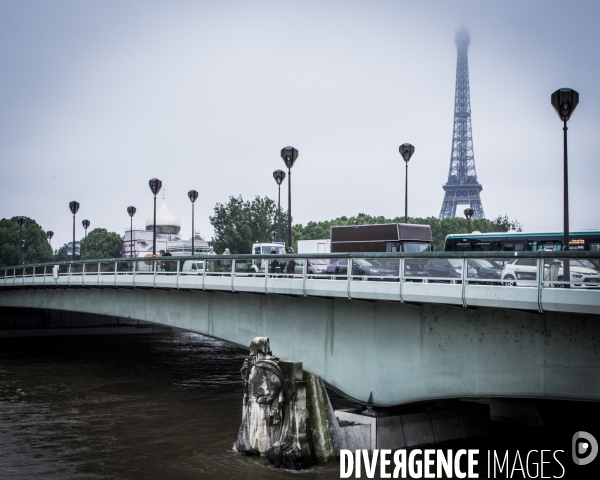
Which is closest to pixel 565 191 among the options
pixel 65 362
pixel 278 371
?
pixel 278 371

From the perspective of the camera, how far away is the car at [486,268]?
55.7 feet

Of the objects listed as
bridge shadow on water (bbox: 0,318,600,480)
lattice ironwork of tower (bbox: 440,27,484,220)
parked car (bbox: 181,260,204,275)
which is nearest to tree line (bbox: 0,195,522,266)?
lattice ironwork of tower (bbox: 440,27,484,220)

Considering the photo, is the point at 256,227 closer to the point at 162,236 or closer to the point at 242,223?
the point at 242,223

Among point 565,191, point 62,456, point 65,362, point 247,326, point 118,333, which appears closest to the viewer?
point 565,191

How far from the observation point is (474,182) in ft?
461

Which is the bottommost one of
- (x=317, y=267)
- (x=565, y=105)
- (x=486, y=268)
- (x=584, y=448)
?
(x=584, y=448)

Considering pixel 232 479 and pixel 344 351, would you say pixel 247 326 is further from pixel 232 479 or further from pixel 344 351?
pixel 232 479

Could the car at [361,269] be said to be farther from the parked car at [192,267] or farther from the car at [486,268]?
the parked car at [192,267]

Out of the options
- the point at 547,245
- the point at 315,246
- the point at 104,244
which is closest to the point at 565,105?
the point at 547,245

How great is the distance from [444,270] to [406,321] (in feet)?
7.84

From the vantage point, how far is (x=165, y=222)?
147250 millimetres

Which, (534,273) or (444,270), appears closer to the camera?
(534,273)

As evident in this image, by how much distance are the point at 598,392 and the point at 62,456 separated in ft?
49.2

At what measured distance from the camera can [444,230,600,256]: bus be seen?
3450 cm
